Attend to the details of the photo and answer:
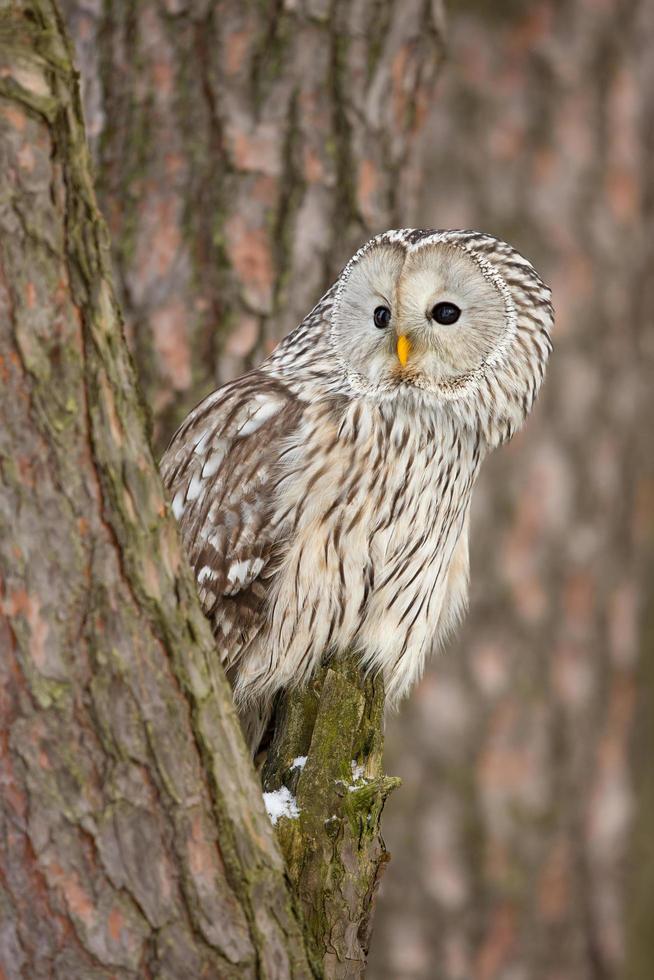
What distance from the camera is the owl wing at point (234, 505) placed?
11.1 feet

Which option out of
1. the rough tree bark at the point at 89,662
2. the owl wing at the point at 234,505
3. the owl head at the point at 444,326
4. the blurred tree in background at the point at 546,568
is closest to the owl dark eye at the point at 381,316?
the owl head at the point at 444,326

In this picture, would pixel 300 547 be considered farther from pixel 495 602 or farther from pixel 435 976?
pixel 435 976

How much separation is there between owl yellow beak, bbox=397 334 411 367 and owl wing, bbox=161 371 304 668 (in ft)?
1.08

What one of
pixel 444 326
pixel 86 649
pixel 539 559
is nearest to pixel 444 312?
pixel 444 326

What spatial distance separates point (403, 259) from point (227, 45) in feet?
4.50

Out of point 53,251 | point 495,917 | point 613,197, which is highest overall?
point 613,197

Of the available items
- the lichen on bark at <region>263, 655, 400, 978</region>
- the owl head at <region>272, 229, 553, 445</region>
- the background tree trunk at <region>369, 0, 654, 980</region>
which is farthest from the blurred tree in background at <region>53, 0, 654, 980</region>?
the lichen on bark at <region>263, 655, 400, 978</region>

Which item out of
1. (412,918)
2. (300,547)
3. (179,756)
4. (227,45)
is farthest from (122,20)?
(412,918)

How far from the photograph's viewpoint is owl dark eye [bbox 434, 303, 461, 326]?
11.0 feet

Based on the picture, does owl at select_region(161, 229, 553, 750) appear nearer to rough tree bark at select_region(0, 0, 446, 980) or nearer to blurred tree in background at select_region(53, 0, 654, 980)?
rough tree bark at select_region(0, 0, 446, 980)

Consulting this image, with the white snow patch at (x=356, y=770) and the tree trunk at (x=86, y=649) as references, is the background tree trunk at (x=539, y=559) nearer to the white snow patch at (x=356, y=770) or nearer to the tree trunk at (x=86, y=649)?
the white snow patch at (x=356, y=770)

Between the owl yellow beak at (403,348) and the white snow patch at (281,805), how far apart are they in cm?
112

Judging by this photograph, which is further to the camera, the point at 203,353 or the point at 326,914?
the point at 203,353

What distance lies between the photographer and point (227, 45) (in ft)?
13.9
